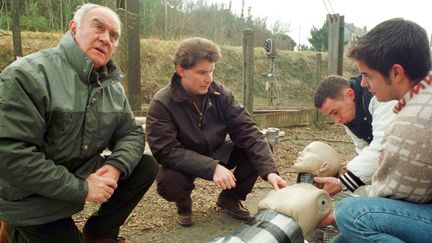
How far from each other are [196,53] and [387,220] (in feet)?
5.25

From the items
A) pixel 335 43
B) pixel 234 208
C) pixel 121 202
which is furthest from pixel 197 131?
pixel 335 43

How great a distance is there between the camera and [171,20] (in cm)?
1536

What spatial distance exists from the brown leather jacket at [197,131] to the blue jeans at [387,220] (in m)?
0.95

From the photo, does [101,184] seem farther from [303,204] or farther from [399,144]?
[399,144]

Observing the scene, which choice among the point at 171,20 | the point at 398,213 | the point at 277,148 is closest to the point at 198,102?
the point at 398,213

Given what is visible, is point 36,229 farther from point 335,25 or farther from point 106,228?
point 335,25

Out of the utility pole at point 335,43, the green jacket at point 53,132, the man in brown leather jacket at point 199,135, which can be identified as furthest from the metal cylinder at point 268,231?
the utility pole at point 335,43

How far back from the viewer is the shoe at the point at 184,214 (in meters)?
2.74

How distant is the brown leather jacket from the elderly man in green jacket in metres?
0.29

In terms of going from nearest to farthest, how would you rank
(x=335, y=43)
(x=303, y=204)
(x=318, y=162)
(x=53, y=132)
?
(x=53, y=132) → (x=303, y=204) → (x=318, y=162) → (x=335, y=43)

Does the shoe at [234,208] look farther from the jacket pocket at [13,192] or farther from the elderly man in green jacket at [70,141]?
the jacket pocket at [13,192]

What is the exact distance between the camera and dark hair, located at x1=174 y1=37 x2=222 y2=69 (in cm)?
267

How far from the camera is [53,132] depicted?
6.25ft

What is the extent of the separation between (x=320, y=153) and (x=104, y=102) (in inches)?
52.1
